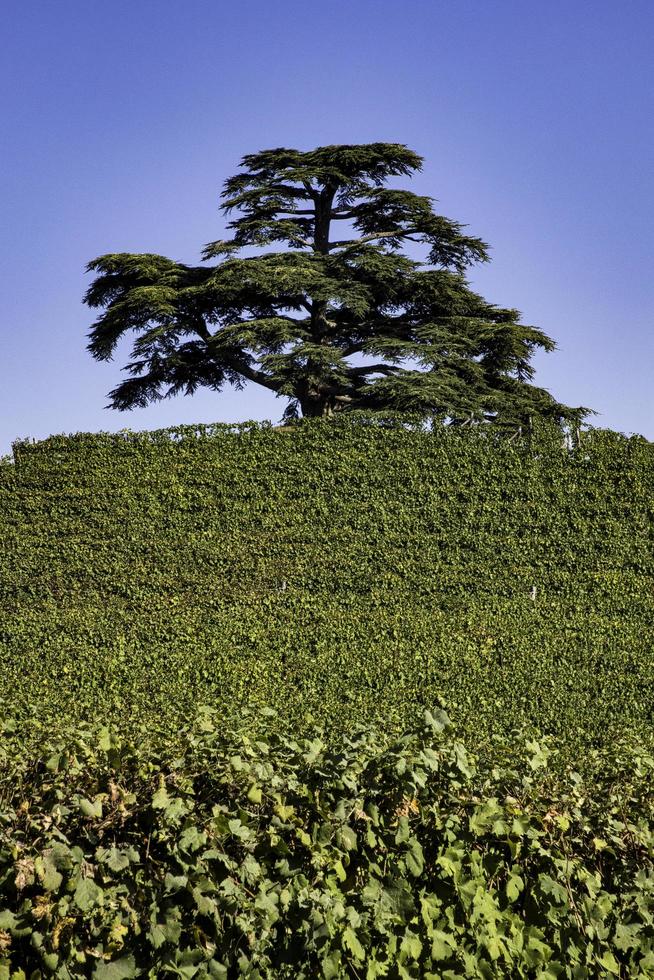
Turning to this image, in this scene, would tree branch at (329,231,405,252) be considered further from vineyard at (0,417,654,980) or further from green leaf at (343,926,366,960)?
green leaf at (343,926,366,960)

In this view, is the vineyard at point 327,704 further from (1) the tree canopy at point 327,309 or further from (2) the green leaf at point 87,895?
(1) the tree canopy at point 327,309

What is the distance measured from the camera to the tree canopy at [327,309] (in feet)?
64.2

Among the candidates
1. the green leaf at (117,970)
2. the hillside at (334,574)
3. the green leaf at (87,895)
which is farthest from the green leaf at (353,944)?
the hillside at (334,574)

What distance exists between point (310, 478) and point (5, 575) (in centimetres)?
429

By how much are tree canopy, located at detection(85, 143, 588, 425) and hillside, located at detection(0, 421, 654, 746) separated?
676 centimetres

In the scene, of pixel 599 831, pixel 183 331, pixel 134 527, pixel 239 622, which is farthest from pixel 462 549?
pixel 183 331

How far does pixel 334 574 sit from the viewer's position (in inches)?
452

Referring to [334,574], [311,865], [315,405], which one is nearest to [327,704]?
[334,574]

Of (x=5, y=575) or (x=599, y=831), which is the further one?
(x=5, y=575)

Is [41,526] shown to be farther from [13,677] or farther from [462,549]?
[462,549]

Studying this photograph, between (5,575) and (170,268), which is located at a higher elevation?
(170,268)

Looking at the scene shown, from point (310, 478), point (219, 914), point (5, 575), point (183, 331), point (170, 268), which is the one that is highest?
point (170, 268)

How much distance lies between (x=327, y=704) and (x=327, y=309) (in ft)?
46.9

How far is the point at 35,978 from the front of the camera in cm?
300
